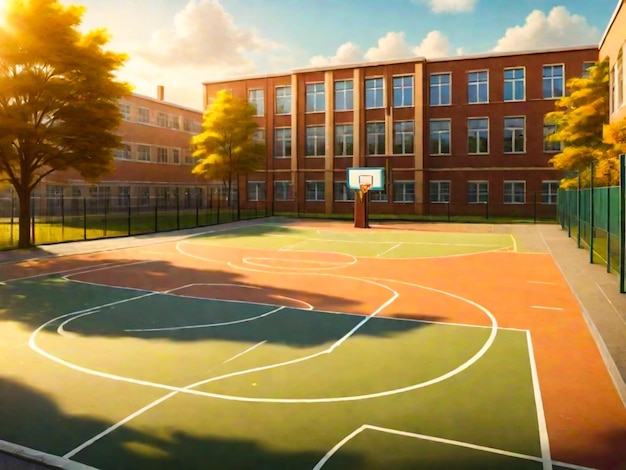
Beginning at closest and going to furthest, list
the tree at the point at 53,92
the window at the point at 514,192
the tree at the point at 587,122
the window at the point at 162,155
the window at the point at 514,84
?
the tree at the point at 53,92 < the tree at the point at 587,122 < the window at the point at 514,84 < the window at the point at 514,192 < the window at the point at 162,155

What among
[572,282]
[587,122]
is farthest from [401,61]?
[572,282]

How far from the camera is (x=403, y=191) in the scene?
5078 cm

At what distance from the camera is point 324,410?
7223mm

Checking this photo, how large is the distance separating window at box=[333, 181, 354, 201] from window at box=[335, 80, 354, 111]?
22.6 ft

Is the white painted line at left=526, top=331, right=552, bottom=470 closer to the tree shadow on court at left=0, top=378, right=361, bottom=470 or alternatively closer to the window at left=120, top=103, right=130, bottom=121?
the tree shadow on court at left=0, top=378, right=361, bottom=470

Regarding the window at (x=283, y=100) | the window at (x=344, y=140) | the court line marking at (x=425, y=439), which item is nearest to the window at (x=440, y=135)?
the window at (x=344, y=140)

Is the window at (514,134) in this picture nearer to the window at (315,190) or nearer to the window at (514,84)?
the window at (514,84)

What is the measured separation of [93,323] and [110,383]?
155 inches

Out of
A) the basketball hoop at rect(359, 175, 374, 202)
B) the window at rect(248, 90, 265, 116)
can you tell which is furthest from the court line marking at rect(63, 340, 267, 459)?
the window at rect(248, 90, 265, 116)

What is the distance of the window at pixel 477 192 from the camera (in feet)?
159

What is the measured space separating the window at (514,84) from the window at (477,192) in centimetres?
730

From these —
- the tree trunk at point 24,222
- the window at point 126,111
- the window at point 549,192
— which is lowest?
the tree trunk at point 24,222

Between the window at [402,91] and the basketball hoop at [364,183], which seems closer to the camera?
the basketball hoop at [364,183]

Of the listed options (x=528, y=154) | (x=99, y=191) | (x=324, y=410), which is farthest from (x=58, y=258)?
(x=528, y=154)
